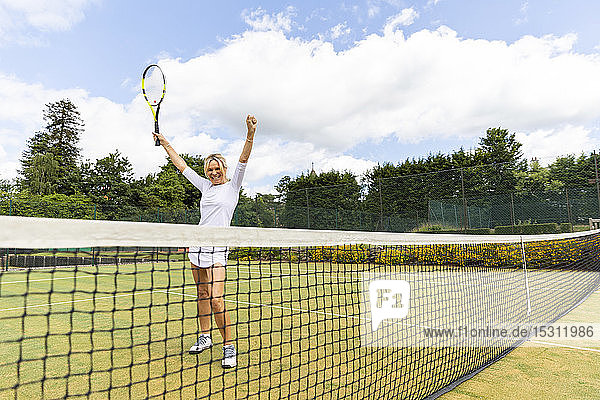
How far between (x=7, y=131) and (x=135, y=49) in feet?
95.2

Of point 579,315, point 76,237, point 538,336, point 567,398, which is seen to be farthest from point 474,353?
point 76,237

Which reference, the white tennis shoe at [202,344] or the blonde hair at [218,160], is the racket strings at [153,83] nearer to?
the blonde hair at [218,160]

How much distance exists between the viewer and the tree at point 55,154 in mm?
30719

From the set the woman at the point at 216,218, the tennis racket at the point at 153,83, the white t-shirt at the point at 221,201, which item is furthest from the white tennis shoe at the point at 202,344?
the tennis racket at the point at 153,83

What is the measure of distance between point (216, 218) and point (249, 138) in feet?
2.18

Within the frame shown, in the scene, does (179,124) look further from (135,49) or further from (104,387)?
(104,387)

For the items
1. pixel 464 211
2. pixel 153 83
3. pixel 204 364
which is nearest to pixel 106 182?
pixel 464 211

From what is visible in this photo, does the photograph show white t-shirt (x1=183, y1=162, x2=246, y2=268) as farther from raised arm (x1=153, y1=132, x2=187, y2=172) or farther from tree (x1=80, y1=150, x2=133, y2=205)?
tree (x1=80, y1=150, x2=133, y2=205)

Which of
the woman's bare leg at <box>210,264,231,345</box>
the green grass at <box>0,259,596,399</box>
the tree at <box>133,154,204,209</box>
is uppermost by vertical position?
the tree at <box>133,154,204,209</box>

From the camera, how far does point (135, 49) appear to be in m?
16.9

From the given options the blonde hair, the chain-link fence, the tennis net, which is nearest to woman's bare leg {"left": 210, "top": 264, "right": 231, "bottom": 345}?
the tennis net

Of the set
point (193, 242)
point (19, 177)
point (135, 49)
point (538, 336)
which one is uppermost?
point (135, 49)

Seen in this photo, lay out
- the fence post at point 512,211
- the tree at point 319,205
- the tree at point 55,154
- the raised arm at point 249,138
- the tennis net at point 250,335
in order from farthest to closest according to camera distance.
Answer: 1. the tree at point 55,154
2. the tree at point 319,205
3. the fence post at point 512,211
4. the raised arm at point 249,138
5. the tennis net at point 250,335

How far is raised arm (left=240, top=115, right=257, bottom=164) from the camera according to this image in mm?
2806
